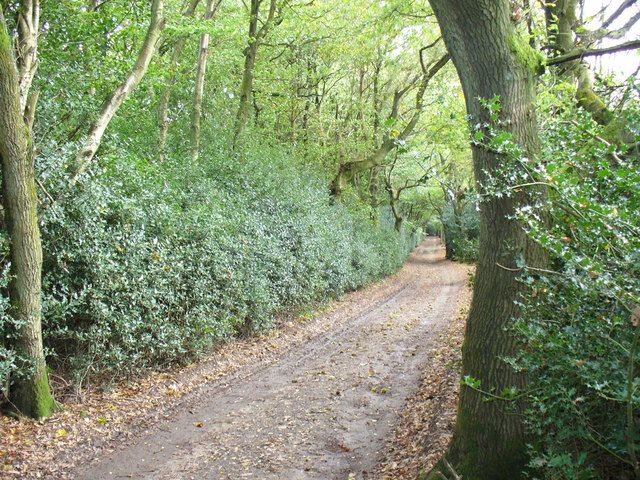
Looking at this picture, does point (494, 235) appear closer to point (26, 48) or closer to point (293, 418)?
point (293, 418)

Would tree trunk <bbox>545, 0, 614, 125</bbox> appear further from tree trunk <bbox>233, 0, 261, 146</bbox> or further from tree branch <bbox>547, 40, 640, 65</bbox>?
tree trunk <bbox>233, 0, 261, 146</bbox>

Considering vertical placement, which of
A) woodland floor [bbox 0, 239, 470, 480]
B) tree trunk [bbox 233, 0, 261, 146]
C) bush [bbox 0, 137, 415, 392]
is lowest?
woodland floor [bbox 0, 239, 470, 480]

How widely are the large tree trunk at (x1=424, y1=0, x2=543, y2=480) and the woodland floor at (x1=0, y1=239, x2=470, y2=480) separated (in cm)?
107

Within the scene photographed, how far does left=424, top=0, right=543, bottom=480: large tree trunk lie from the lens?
3717mm

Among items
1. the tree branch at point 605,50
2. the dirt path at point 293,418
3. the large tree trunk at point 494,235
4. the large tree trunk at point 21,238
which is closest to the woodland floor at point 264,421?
the dirt path at point 293,418

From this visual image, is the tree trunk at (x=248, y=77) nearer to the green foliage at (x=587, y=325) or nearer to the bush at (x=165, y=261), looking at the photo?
the bush at (x=165, y=261)

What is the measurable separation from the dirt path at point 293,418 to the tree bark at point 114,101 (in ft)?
12.8

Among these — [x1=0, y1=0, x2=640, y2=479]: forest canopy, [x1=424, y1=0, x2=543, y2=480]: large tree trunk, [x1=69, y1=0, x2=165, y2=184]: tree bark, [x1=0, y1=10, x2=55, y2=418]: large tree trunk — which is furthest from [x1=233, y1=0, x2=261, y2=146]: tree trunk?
[x1=424, y1=0, x2=543, y2=480]: large tree trunk

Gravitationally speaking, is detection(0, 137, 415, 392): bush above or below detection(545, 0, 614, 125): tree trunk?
below

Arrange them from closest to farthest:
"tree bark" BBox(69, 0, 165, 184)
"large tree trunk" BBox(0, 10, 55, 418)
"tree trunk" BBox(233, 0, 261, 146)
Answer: "large tree trunk" BBox(0, 10, 55, 418) < "tree bark" BBox(69, 0, 165, 184) < "tree trunk" BBox(233, 0, 261, 146)

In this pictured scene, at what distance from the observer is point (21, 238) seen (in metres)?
5.79

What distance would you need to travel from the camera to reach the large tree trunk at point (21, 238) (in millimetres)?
5625

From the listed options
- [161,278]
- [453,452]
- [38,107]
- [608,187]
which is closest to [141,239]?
[161,278]

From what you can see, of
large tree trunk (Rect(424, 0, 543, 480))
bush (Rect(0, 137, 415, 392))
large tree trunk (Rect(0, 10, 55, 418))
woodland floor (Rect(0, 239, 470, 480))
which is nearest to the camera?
large tree trunk (Rect(424, 0, 543, 480))
